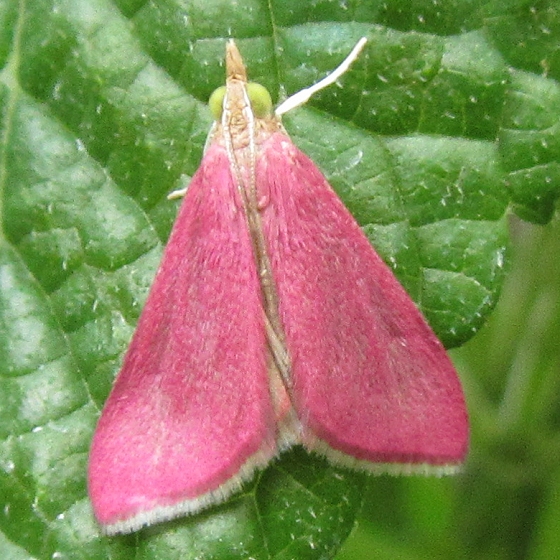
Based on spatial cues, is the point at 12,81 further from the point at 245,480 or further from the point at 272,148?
the point at 245,480

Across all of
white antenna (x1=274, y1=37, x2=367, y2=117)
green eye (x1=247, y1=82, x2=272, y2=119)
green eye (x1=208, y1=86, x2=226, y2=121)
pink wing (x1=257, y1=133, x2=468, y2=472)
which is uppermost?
green eye (x1=208, y1=86, x2=226, y2=121)

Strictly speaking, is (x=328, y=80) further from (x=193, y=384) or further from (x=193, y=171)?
(x=193, y=384)

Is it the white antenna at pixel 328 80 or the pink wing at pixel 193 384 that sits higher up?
the white antenna at pixel 328 80

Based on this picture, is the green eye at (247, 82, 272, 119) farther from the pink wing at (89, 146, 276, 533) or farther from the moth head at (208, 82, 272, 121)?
the pink wing at (89, 146, 276, 533)

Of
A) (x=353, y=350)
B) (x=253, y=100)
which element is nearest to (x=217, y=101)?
(x=253, y=100)

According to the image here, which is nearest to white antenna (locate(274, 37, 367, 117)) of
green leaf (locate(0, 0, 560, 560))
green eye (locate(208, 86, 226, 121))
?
green leaf (locate(0, 0, 560, 560))

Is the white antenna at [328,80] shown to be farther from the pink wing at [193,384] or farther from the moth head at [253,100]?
the pink wing at [193,384]

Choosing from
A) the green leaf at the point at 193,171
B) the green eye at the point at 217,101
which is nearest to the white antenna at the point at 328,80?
the green leaf at the point at 193,171
